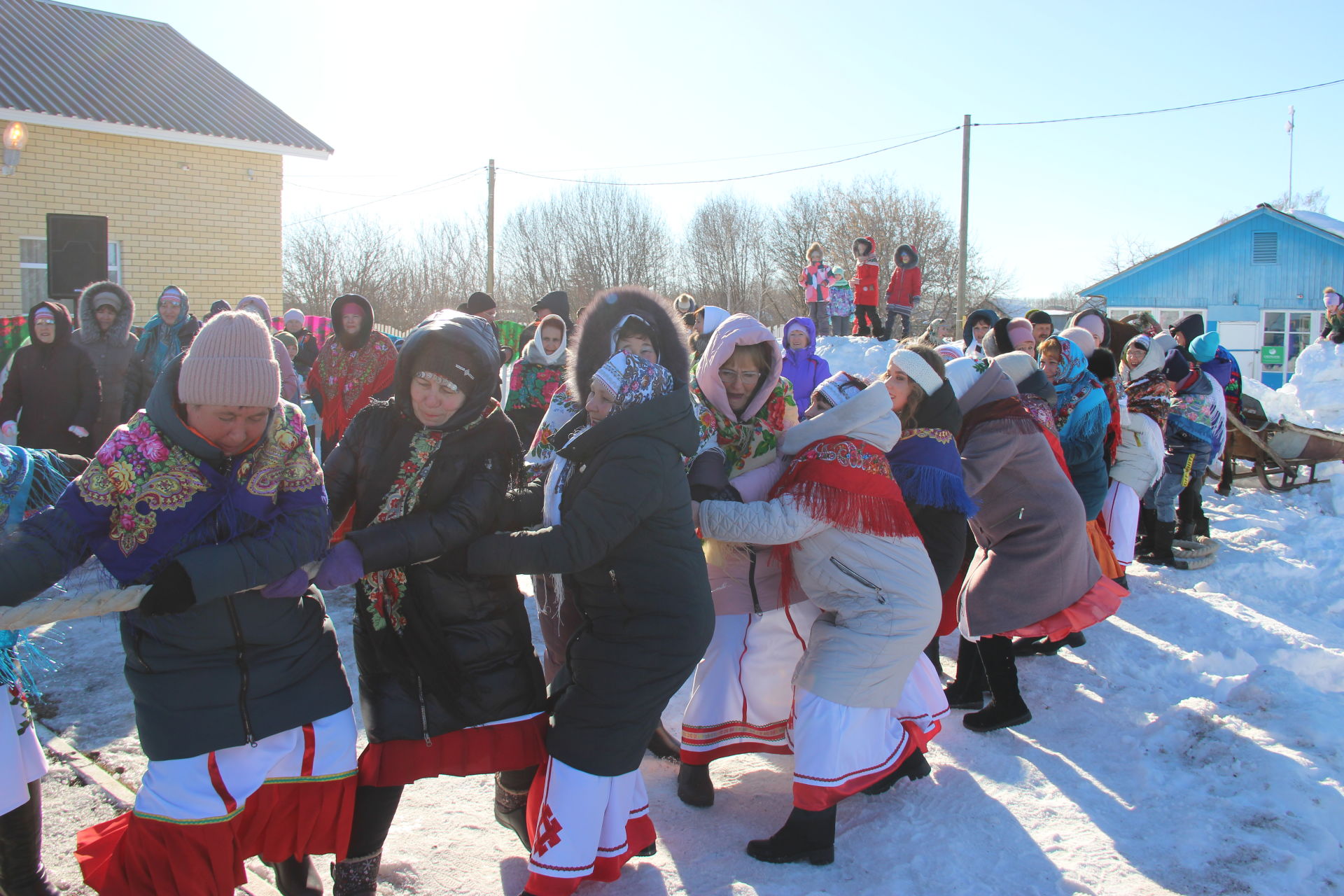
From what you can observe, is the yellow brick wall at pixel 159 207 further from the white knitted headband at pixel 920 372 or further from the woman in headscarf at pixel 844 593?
the woman in headscarf at pixel 844 593

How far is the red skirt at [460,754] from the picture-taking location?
242cm

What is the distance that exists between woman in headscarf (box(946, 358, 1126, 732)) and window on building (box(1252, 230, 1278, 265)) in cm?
2845

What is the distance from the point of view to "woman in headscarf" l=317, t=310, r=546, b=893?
2.42 m

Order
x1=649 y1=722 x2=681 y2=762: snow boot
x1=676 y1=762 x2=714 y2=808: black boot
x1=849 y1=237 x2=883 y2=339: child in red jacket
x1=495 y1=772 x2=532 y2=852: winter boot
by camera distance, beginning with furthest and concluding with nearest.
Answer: x1=849 y1=237 x2=883 y2=339: child in red jacket
x1=649 y1=722 x2=681 y2=762: snow boot
x1=676 y1=762 x2=714 y2=808: black boot
x1=495 y1=772 x2=532 y2=852: winter boot

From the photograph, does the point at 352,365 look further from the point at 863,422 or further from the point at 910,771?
the point at 910,771

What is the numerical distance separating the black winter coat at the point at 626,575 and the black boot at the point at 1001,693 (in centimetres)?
194

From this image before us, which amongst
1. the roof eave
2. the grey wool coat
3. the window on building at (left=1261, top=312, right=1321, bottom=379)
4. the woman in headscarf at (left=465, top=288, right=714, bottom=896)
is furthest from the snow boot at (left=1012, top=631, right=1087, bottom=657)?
the window on building at (left=1261, top=312, right=1321, bottom=379)

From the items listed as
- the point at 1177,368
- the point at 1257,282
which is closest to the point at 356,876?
the point at 1177,368

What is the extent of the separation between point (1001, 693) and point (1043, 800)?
71 cm

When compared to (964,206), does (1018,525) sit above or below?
below

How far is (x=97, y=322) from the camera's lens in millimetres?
6574

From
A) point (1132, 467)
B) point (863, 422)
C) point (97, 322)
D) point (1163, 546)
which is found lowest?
point (1163, 546)

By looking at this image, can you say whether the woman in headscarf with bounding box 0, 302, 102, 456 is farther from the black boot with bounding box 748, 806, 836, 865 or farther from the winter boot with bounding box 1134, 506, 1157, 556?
the winter boot with bounding box 1134, 506, 1157, 556

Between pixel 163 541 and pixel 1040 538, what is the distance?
11.1 feet
